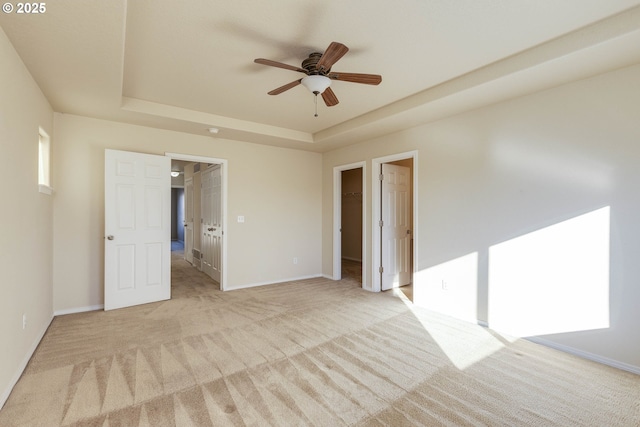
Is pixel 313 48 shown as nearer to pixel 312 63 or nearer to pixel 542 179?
pixel 312 63

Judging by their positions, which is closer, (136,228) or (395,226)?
(136,228)

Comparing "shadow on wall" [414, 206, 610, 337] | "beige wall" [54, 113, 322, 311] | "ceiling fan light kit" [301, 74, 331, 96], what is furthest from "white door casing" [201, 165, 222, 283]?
"shadow on wall" [414, 206, 610, 337]

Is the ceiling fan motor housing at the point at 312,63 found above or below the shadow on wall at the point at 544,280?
above

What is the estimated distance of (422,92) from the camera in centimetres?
327

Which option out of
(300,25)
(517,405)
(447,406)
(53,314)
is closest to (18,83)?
(300,25)

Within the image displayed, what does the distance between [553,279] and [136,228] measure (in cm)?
489

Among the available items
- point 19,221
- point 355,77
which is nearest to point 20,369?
point 19,221

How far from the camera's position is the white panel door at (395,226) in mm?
4859

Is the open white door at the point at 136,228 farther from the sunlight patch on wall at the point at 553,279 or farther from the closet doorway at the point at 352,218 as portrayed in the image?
the sunlight patch on wall at the point at 553,279

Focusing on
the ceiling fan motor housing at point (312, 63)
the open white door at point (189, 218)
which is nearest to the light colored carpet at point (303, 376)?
the ceiling fan motor housing at point (312, 63)

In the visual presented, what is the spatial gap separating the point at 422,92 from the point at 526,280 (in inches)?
89.1

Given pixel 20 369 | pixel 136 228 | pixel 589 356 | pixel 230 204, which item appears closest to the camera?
pixel 20 369

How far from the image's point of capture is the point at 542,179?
2857 millimetres

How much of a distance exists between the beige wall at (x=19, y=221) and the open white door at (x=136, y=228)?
74cm
